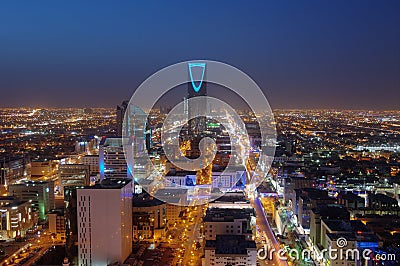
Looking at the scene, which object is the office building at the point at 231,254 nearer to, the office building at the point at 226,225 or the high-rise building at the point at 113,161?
the office building at the point at 226,225

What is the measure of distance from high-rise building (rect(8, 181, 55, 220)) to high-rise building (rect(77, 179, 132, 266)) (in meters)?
2.93

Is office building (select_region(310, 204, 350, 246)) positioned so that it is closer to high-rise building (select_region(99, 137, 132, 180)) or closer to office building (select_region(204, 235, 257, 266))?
office building (select_region(204, 235, 257, 266))

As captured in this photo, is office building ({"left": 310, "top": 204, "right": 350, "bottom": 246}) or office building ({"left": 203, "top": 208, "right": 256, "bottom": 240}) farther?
office building ({"left": 310, "top": 204, "right": 350, "bottom": 246})

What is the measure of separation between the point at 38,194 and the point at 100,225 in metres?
3.25

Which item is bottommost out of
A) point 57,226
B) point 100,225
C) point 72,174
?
point 57,226

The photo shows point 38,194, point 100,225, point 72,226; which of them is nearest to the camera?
point 100,225

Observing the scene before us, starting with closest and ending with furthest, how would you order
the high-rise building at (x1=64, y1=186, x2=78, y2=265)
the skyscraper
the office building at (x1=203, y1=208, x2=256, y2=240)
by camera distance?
1. the high-rise building at (x1=64, y1=186, x2=78, y2=265)
2. the office building at (x1=203, y1=208, x2=256, y2=240)
3. the skyscraper

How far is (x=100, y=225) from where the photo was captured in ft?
18.8

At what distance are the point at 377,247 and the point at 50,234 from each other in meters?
5.08

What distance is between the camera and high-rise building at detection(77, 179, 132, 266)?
571 cm

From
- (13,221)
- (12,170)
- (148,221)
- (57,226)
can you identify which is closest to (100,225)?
(148,221)

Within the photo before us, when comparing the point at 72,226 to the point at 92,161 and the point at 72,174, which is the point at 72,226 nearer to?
the point at 72,174

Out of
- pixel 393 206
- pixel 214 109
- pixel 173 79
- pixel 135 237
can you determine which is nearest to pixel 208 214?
pixel 135 237

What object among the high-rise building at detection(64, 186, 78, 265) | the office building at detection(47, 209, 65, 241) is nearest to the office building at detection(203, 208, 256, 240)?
the high-rise building at detection(64, 186, 78, 265)
